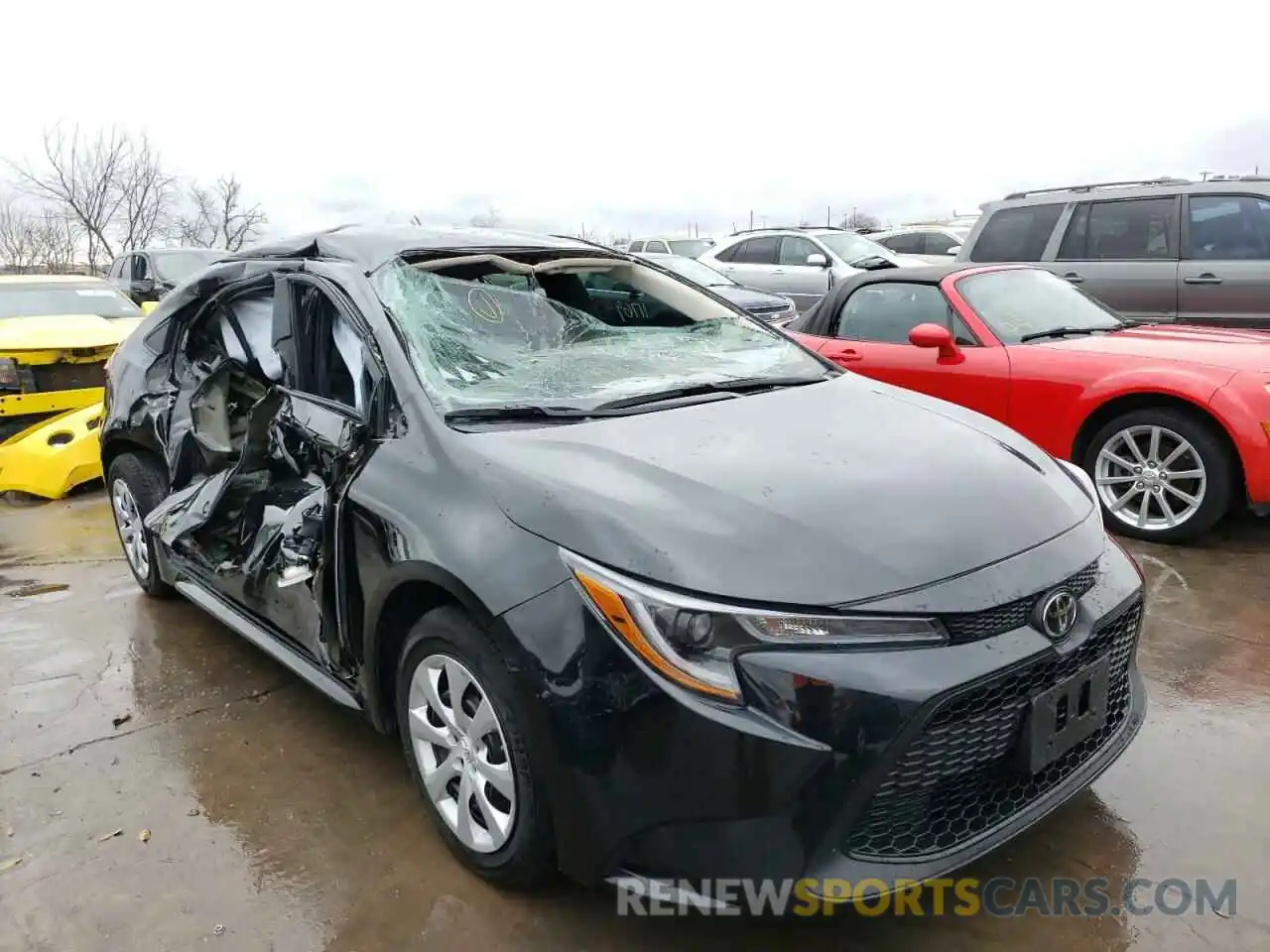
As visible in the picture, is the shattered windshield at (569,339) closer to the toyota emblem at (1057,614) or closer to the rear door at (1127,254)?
the toyota emblem at (1057,614)

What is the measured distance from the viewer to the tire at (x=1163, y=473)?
450 cm

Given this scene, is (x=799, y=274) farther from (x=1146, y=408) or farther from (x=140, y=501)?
(x=140, y=501)

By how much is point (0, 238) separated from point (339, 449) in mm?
32722

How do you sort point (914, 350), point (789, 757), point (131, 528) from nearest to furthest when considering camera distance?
point (789, 757), point (131, 528), point (914, 350)

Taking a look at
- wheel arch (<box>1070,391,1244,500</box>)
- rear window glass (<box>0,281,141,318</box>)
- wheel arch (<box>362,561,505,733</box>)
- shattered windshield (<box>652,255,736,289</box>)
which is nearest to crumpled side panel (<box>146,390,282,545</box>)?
wheel arch (<box>362,561,505,733</box>)

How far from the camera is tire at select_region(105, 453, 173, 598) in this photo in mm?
4082

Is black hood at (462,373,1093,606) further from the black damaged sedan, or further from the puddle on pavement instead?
the puddle on pavement

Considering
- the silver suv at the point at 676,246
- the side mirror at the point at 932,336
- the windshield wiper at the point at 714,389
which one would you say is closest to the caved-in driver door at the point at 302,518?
the windshield wiper at the point at 714,389

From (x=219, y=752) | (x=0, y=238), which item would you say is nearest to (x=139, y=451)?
(x=219, y=752)

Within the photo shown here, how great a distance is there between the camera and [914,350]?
5.54m

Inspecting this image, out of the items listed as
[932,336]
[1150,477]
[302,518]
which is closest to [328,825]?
[302,518]

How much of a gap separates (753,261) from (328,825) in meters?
11.7

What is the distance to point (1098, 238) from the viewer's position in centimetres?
739

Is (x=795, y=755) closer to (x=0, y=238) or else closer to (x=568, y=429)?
(x=568, y=429)
